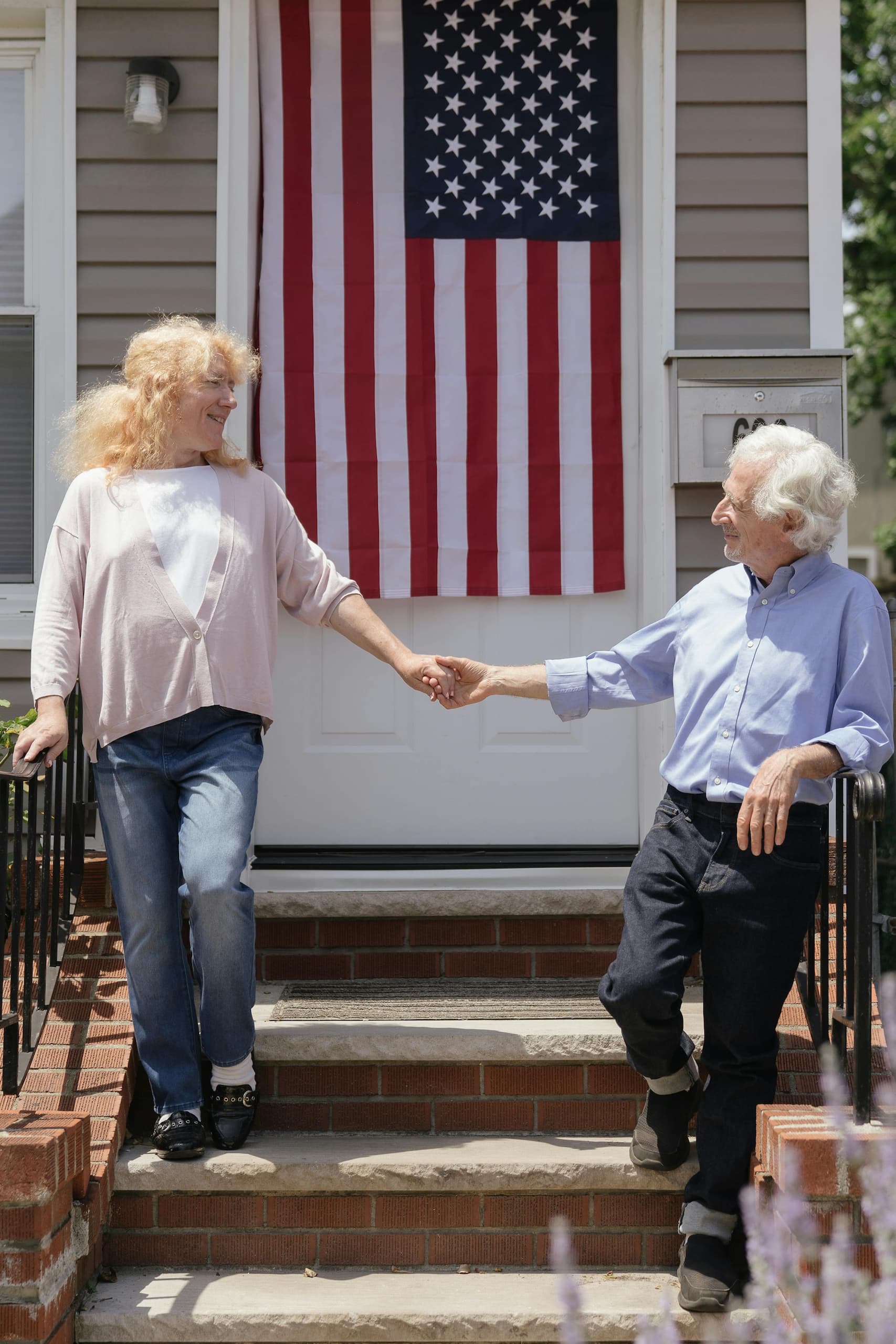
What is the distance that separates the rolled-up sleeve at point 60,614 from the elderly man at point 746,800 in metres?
1.35

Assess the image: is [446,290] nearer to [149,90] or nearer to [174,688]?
[149,90]

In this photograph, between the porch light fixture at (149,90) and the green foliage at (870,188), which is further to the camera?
the green foliage at (870,188)

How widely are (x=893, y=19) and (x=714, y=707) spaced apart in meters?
12.9

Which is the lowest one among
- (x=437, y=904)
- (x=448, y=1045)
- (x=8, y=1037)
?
(x=448, y=1045)

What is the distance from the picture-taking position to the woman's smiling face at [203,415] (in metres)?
3.03

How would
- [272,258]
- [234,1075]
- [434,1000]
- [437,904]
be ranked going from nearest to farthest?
[234,1075], [434,1000], [437,904], [272,258]

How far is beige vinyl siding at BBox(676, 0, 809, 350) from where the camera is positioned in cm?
407

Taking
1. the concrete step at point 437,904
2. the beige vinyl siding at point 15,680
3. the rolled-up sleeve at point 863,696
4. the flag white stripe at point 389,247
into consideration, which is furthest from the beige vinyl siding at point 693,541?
the beige vinyl siding at point 15,680

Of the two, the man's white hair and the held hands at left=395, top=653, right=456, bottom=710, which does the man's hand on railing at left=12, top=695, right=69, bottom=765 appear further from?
the man's white hair

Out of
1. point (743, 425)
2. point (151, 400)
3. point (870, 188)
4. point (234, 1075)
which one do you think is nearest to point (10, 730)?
point (151, 400)

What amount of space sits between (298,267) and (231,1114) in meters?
2.63

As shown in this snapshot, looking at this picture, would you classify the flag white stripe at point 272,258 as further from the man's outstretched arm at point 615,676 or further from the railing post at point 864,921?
the railing post at point 864,921

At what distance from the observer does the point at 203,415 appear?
304 centimetres

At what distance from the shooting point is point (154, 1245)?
2857mm
